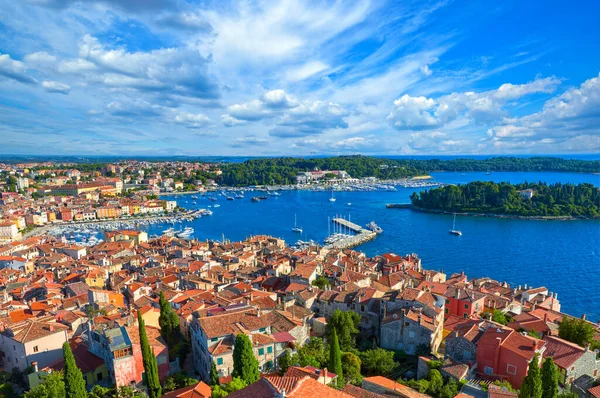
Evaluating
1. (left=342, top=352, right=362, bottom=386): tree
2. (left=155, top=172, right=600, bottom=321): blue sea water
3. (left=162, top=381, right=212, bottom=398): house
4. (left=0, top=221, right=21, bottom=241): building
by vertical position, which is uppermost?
(left=162, top=381, right=212, bottom=398): house

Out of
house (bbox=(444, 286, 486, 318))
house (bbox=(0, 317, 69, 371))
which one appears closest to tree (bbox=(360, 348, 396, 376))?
house (bbox=(444, 286, 486, 318))

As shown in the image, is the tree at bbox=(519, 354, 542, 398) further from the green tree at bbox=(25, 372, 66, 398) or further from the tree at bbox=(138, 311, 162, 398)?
the green tree at bbox=(25, 372, 66, 398)

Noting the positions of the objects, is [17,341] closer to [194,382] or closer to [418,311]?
[194,382]

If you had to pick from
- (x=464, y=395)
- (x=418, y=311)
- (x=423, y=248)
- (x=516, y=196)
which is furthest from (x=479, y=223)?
(x=464, y=395)

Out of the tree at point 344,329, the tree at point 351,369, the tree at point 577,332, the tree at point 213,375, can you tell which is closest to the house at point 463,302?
the tree at point 577,332

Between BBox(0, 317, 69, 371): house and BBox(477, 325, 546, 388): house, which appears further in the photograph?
BBox(0, 317, 69, 371): house

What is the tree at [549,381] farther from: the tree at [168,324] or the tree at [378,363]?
the tree at [168,324]

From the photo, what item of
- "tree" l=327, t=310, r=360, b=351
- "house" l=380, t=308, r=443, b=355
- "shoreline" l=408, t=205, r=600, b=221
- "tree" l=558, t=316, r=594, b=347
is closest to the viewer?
"tree" l=558, t=316, r=594, b=347
